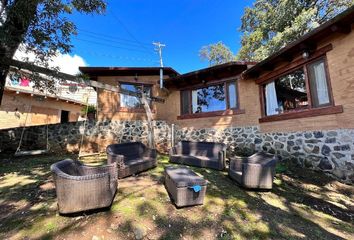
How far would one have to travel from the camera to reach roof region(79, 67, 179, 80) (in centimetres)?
926

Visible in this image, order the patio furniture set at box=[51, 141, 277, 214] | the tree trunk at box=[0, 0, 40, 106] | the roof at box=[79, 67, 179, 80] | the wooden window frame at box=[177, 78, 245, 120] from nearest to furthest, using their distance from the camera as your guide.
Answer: the patio furniture set at box=[51, 141, 277, 214] → the tree trunk at box=[0, 0, 40, 106] → the wooden window frame at box=[177, 78, 245, 120] → the roof at box=[79, 67, 179, 80]

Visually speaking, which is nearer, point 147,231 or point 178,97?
point 147,231

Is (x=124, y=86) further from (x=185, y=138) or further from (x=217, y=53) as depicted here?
(x=217, y=53)

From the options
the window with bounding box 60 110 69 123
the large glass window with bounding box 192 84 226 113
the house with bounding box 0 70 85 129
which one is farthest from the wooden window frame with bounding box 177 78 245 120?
the window with bounding box 60 110 69 123

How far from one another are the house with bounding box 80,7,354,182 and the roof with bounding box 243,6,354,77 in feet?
0.07

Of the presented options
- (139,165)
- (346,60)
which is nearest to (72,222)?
Answer: (139,165)

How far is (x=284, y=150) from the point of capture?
21.6ft

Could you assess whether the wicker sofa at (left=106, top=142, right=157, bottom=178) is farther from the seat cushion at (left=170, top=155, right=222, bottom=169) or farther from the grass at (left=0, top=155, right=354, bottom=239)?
the seat cushion at (left=170, top=155, right=222, bottom=169)

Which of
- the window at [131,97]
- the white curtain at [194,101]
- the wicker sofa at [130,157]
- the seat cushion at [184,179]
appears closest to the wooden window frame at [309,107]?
the white curtain at [194,101]

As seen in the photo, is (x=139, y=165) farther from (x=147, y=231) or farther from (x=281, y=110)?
(x=281, y=110)

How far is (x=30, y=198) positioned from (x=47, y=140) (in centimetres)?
522

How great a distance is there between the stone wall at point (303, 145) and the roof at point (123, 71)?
379 cm

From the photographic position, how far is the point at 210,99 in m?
9.18

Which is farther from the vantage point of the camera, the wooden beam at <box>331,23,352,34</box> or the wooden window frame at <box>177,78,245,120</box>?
the wooden window frame at <box>177,78,245,120</box>
